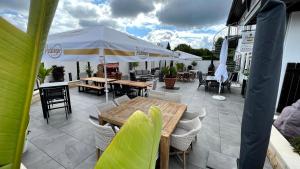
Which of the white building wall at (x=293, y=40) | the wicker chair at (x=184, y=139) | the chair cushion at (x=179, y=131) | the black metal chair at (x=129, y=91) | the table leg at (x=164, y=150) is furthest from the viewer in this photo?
the black metal chair at (x=129, y=91)

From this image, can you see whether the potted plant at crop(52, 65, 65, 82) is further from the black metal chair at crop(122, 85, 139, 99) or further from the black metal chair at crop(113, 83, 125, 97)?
the black metal chair at crop(122, 85, 139, 99)

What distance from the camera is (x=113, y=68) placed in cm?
1362

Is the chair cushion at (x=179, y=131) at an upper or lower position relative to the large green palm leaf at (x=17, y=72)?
lower

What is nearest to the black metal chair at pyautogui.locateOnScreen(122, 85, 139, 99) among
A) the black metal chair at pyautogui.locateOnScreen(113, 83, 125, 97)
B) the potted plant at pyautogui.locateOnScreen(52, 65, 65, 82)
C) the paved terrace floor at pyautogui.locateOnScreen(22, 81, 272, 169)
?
the black metal chair at pyautogui.locateOnScreen(113, 83, 125, 97)

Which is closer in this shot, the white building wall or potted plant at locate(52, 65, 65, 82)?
the white building wall

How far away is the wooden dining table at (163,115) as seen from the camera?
2.20 metres

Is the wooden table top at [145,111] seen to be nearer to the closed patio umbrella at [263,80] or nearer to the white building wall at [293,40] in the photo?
the closed patio umbrella at [263,80]

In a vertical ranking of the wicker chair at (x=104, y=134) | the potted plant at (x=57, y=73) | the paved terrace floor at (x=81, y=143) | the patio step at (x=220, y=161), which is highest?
the potted plant at (x=57, y=73)

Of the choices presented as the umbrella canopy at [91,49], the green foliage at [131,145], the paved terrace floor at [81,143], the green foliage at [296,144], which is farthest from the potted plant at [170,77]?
the green foliage at [131,145]

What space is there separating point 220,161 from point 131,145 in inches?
117

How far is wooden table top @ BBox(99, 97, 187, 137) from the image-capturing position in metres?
2.49

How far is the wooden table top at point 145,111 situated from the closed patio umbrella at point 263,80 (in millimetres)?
1055

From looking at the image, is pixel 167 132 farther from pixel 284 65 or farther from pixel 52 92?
pixel 284 65

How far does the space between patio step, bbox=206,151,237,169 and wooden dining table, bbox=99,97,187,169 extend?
0.98 meters
